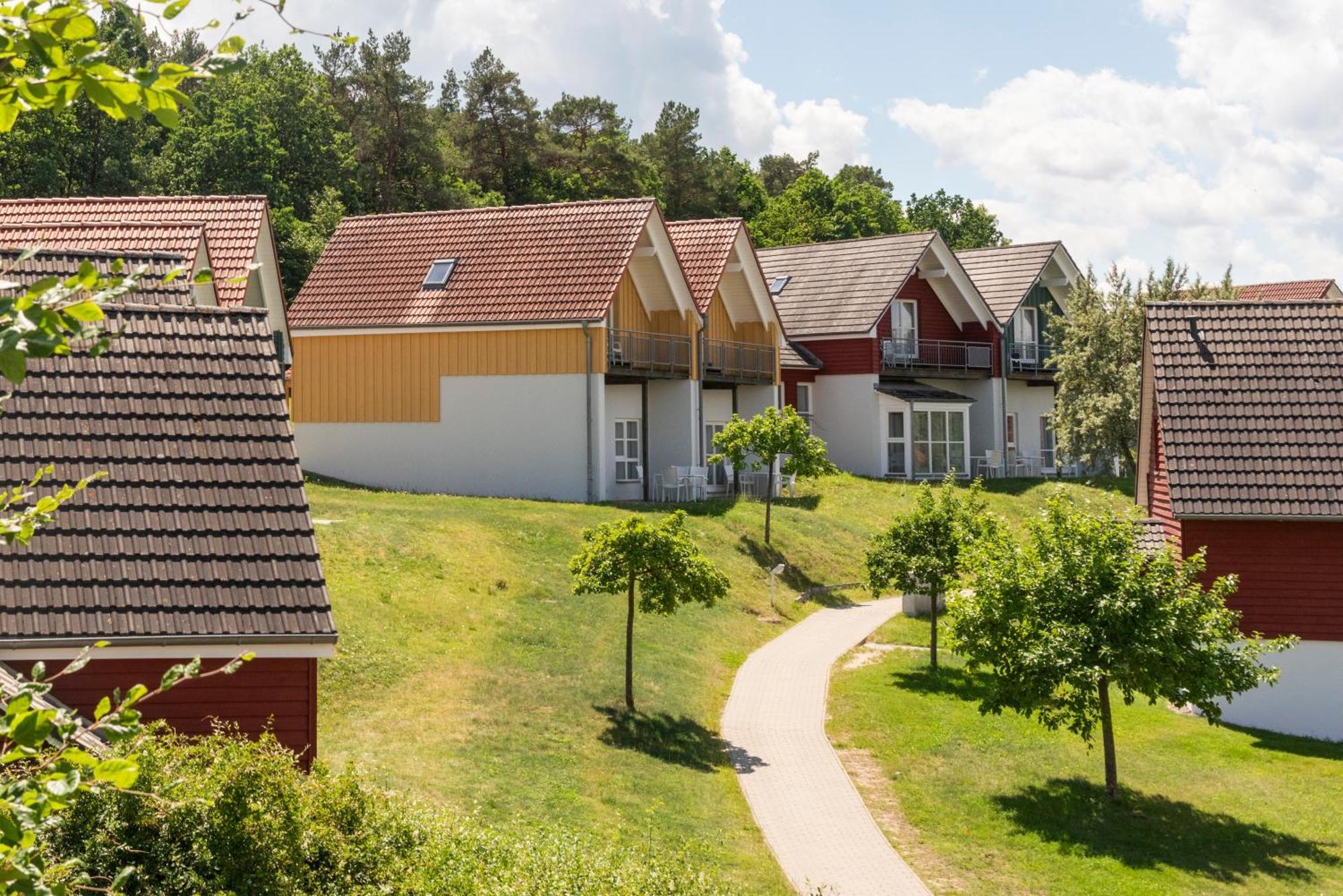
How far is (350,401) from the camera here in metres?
37.5

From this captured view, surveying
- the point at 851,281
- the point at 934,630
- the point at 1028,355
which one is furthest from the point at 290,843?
the point at 1028,355

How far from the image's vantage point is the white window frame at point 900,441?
154 ft

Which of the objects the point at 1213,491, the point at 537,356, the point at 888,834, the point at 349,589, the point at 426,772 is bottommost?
the point at 888,834

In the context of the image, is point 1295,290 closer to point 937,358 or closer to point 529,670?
point 937,358

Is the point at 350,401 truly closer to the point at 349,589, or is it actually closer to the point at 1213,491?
the point at 349,589

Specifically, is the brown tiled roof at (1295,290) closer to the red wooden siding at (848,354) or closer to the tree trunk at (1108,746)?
the red wooden siding at (848,354)

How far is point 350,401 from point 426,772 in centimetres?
2246

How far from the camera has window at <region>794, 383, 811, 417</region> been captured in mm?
47875

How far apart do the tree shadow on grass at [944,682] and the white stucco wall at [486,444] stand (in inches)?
468

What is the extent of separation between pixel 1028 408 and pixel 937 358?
6.59 m

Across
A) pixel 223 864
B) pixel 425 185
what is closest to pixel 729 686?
pixel 223 864

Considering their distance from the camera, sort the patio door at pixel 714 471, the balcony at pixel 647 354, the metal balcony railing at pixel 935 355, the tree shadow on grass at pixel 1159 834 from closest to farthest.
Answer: the tree shadow on grass at pixel 1159 834 → the balcony at pixel 647 354 → the patio door at pixel 714 471 → the metal balcony railing at pixel 935 355

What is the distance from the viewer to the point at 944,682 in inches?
998

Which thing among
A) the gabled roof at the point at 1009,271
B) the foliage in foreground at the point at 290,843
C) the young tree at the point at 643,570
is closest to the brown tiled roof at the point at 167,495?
the foliage in foreground at the point at 290,843
